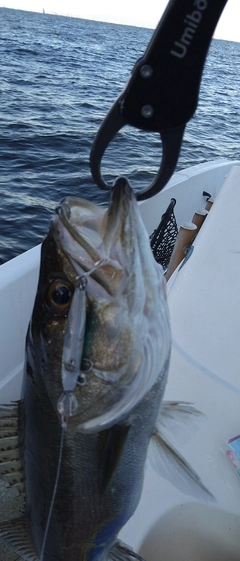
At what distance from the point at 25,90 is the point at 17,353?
16.5m

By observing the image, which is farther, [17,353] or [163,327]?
[17,353]

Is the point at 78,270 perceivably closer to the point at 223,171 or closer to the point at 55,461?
the point at 55,461

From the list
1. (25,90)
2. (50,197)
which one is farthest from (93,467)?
(25,90)

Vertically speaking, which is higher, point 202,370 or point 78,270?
point 78,270

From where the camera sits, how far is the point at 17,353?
3330mm

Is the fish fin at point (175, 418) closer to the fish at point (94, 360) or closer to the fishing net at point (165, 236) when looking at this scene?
the fish at point (94, 360)

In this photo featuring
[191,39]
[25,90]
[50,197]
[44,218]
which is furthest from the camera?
[25,90]

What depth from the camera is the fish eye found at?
1.44 meters

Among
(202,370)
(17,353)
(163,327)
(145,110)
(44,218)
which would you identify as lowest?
(44,218)

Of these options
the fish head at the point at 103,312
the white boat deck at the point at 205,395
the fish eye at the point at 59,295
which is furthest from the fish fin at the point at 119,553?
the fish eye at the point at 59,295

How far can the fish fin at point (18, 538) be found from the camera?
6.04 ft

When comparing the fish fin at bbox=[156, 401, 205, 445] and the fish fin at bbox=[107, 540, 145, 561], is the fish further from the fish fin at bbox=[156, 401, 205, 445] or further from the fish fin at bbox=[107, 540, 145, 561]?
the fish fin at bbox=[107, 540, 145, 561]

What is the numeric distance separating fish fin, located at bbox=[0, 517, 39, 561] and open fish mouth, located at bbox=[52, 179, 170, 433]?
713 mm

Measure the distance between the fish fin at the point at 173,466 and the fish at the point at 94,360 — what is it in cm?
7
